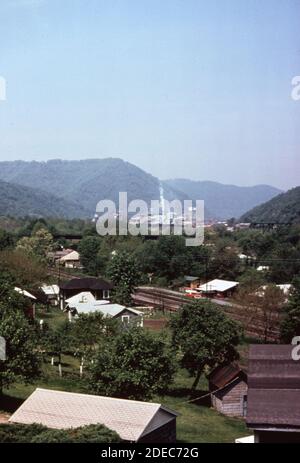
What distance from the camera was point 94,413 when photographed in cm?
1850

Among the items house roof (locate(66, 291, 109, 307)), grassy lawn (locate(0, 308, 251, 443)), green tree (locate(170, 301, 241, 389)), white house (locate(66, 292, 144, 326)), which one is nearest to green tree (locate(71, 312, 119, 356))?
grassy lawn (locate(0, 308, 251, 443))

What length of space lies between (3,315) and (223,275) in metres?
54.4

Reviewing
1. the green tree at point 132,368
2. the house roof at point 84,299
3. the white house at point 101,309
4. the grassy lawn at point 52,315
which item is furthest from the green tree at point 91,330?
the house roof at point 84,299

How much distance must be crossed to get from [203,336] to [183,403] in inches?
125

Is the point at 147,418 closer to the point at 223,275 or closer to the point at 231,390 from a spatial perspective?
the point at 231,390

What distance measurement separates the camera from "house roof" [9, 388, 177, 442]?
17859mm

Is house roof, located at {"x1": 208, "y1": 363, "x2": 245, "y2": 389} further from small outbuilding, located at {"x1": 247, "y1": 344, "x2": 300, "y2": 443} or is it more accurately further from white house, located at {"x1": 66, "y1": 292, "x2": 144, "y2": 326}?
white house, located at {"x1": 66, "y1": 292, "x2": 144, "y2": 326}

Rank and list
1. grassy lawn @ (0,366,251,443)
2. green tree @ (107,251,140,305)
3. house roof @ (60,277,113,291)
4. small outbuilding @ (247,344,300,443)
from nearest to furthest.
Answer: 1. small outbuilding @ (247,344,300,443)
2. grassy lawn @ (0,366,251,443)
3. house roof @ (60,277,113,291)
4. green tree @ (107,251,140,305)

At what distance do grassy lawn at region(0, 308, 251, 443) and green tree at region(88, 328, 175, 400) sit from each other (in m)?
2.06

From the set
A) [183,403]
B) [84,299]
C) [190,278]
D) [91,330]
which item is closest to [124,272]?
[84,299]

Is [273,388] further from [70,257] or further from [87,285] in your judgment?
[70,257]
